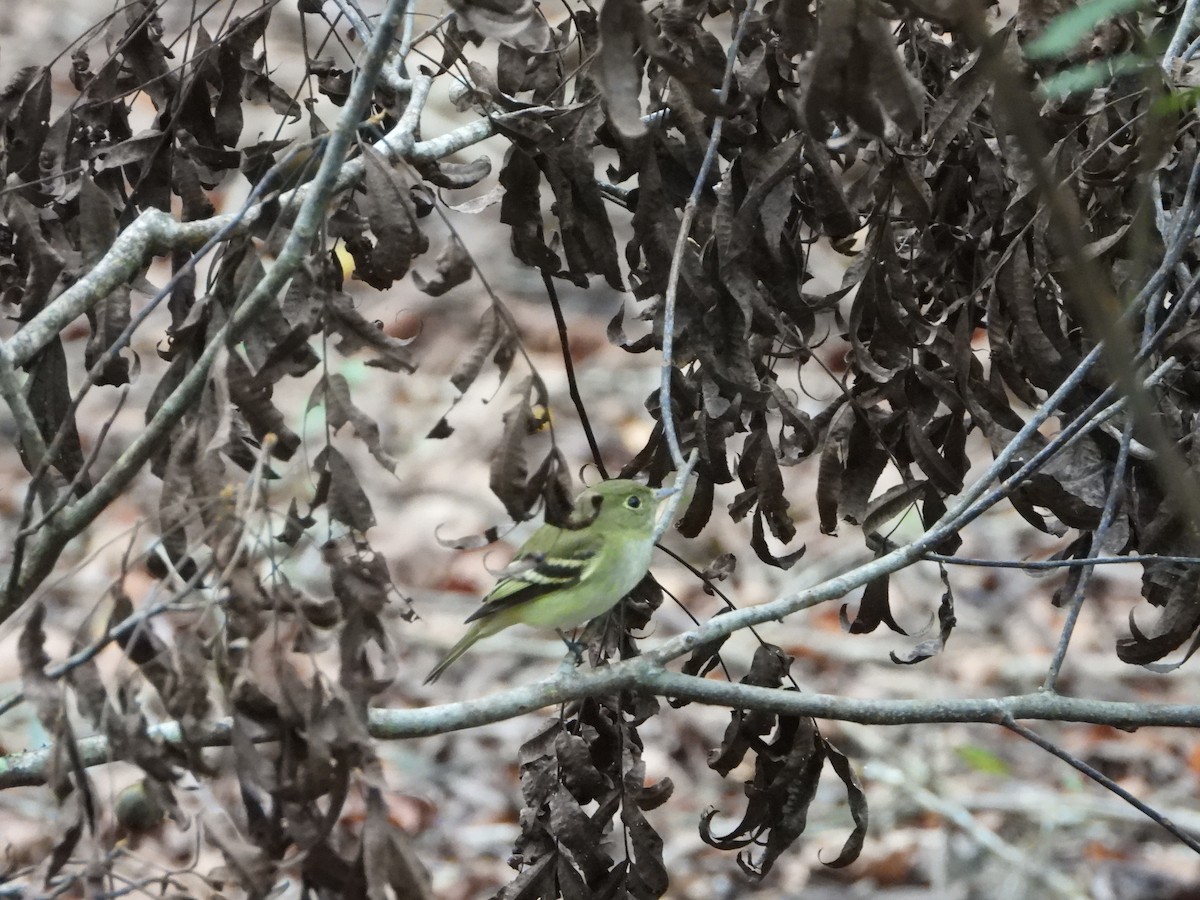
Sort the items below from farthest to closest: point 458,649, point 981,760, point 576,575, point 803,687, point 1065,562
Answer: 1. point 803,687
2. point 981,760
3. point 458,649
4. point 576,575
5. point 1065,562

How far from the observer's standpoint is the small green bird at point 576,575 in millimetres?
3852

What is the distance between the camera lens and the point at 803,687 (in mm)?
6938

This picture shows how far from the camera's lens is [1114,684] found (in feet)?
22.3

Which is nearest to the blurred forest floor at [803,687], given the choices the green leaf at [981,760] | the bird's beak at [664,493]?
the green leaf at [981,760]

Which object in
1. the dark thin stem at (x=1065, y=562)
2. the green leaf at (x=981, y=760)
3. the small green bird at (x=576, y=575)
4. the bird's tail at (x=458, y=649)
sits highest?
the small green bird at (x=576, y=575)

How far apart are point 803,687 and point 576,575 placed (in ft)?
10.9

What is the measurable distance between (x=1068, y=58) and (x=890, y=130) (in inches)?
21.2

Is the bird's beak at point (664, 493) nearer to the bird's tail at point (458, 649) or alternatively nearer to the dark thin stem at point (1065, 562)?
the dark thin stem at point (1065, 562)

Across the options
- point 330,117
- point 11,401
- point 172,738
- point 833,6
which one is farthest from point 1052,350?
point 330,117

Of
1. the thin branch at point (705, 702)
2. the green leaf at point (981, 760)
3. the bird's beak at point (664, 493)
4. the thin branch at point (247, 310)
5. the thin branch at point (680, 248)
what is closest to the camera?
the thin branch at point (247, 310)

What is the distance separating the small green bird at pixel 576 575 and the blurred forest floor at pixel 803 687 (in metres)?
0.59

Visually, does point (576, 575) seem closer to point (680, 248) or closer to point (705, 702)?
point (705, 702)

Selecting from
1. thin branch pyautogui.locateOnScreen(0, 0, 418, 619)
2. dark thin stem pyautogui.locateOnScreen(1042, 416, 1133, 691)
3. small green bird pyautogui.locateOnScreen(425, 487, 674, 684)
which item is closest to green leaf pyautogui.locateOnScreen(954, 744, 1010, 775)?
small green bird pyautogui.locateOnScreen(425, 487, 674, 684)

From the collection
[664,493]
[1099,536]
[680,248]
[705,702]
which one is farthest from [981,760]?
[680,248]
